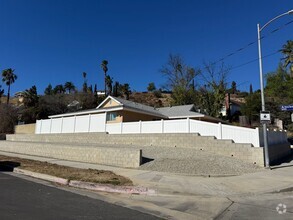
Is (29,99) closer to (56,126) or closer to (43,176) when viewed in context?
(56,126)

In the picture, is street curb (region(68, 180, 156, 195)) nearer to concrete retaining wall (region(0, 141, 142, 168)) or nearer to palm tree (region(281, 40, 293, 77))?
concrete retaining wall (region(0, 141, 142, 168))

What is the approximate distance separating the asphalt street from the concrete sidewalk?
0.71m

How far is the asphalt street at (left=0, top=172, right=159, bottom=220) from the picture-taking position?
20.6ft

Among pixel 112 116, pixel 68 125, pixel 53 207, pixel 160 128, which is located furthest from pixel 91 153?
pixel 68 125

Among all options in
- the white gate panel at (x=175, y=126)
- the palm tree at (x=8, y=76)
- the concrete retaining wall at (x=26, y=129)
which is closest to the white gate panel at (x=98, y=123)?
the white gate panel at (x=175, y=126)

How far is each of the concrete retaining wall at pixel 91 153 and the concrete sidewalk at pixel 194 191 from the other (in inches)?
75.1

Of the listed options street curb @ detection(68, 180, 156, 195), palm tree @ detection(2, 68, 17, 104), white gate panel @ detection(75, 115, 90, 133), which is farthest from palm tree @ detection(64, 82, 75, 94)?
street curb @ detection(68, 180, 156, 195)

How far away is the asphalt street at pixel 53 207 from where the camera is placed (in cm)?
627

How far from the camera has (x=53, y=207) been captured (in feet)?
23.2

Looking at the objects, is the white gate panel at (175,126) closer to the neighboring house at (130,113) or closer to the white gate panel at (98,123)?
the neighboring house at (130,113)

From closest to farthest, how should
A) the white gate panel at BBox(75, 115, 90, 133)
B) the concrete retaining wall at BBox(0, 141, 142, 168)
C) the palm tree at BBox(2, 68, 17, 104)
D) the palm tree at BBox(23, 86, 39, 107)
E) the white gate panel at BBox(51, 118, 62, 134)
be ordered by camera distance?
1. the concrete retaining wall at BBox(0, 141, 142, 168)
2. the white gate panel at BBox(75, 115, 90, 133)
3. the white gate panel at BBox(51, 118, 62, 134)
4. the palm tree at BBox(23, 86, 39, 107)
5. the palm tree at BBox(2, 68, 17, 104)

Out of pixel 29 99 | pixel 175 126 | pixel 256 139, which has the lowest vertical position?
pixel 256 139

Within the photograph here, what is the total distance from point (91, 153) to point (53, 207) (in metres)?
10.1

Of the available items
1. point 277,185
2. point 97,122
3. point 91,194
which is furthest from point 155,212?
point 97,122
